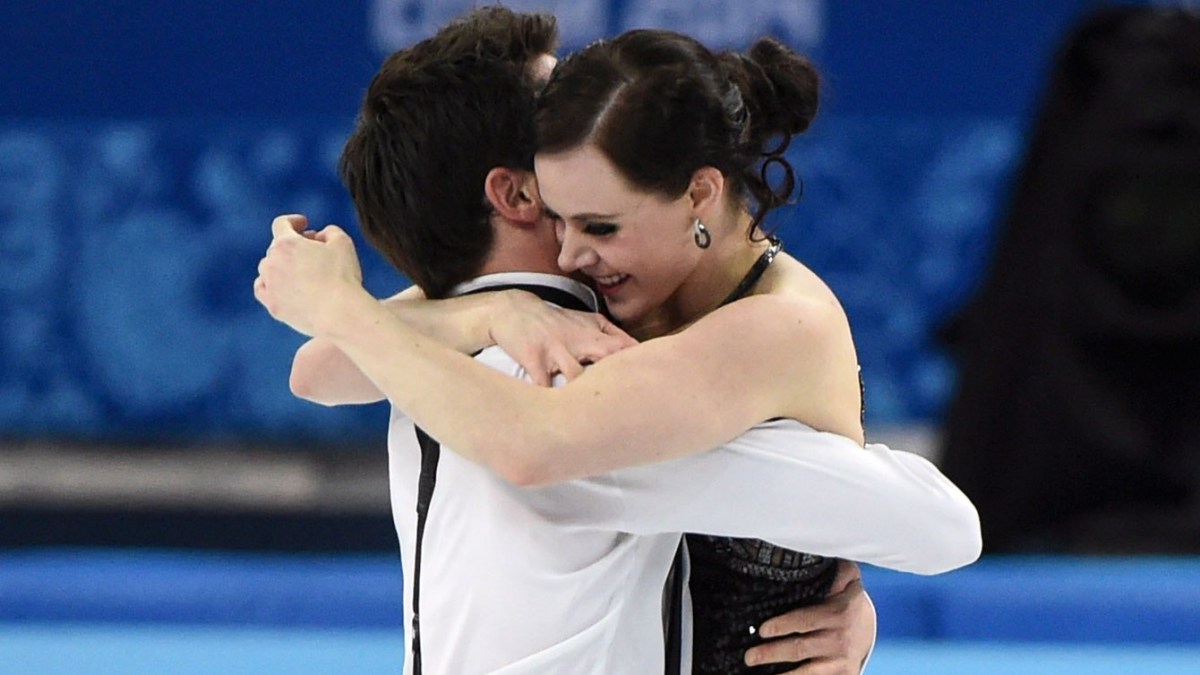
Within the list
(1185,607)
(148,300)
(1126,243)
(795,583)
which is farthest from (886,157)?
(795,583)

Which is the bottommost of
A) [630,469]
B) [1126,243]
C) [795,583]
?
[795,583]

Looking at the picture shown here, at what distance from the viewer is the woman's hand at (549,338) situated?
1765mm

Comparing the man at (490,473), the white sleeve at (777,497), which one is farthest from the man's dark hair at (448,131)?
the white sleeve at (777,497)

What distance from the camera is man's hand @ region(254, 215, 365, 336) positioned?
1804mm

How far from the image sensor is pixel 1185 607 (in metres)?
3.93

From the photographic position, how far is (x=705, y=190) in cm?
185

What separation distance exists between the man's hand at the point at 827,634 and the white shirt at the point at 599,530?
0.15 m

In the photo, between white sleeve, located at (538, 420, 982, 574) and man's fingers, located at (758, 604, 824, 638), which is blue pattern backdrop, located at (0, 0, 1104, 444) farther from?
white sleeve, located at (538, 420, 982, 574)

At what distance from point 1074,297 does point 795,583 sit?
2825mm

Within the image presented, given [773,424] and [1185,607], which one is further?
[1185,607]

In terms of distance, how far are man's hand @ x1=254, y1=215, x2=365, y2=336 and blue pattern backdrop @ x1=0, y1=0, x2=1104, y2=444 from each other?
339 cm

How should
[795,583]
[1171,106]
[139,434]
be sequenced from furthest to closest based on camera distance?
[139,434], [1171,106], [795,583]

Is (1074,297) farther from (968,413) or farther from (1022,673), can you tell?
(1022,673)

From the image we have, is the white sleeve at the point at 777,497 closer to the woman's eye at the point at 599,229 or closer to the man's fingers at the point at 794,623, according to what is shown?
the man's fingers at the point at 794,623
